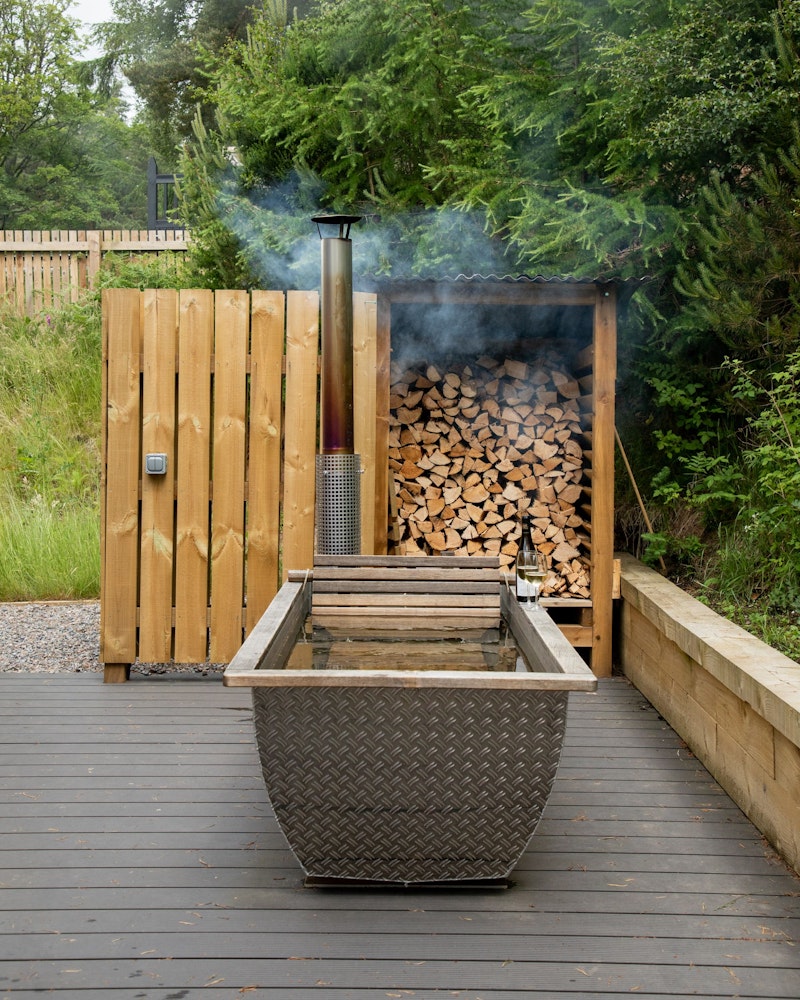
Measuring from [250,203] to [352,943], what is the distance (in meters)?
6.74

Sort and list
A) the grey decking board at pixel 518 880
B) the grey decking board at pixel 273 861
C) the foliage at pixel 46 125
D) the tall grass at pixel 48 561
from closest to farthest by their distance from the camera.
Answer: the grey decking board at pixel 518 880
the grey decking board at pixel 273 861
the tall grass at pixel 48 561
the foliage at pixel 46 125

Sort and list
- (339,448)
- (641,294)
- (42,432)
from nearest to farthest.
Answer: (339,448), (641,294), (42,432)

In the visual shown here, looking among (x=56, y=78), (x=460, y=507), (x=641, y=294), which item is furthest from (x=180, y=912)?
(x=56, y=78)

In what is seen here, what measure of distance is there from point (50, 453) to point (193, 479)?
420 centimetres

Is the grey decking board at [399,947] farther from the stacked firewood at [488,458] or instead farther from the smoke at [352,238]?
the smoke at [352,238]

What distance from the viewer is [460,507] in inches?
220

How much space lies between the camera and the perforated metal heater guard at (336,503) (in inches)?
175

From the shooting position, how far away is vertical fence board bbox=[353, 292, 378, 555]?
494 cm

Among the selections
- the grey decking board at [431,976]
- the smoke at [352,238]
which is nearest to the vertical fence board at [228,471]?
the smoke at [352,238]

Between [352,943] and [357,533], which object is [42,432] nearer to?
[357,533]

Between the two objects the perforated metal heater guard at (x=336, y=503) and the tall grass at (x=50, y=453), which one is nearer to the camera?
the perforated metal heater guard at (x=336, y=503)

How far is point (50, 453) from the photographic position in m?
8.58

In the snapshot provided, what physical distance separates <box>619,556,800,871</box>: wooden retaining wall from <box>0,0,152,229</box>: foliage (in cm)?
1698

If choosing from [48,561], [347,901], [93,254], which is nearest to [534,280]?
[347,901]
